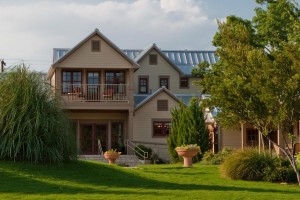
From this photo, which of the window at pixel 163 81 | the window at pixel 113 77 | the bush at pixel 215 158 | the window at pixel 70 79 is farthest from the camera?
the window at pixel 163 81

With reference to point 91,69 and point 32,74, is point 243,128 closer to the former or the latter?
point 91,69

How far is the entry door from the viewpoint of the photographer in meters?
37.9

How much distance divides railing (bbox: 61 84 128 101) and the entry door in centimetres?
225

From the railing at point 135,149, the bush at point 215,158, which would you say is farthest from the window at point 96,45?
the bush at point 215,158

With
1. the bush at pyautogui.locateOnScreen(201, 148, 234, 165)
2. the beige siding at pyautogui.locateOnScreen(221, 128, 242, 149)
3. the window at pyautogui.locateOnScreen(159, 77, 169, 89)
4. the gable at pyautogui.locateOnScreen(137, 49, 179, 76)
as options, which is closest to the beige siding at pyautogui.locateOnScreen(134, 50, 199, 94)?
the gable at pyautogui.locateOnScreen(137, 49, 179, 76)

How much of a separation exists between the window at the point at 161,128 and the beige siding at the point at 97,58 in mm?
4332

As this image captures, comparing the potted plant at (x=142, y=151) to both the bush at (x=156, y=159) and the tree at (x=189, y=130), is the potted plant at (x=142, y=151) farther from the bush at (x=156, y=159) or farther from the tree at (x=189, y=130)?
the tree at (x=189, y=130)

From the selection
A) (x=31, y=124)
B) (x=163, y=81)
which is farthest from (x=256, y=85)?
(x=163, y=81)

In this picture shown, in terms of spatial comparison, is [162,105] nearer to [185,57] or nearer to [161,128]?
[161,128]

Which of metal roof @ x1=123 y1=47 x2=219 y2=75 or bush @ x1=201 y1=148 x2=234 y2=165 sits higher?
metal roof @ x1=123 y1=47 x2=219 y2=75

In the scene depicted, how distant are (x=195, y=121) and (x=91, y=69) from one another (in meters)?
9.65

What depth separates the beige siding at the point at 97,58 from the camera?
37.4 meters

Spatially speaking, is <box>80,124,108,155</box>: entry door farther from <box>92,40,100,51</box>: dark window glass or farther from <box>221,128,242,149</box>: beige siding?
<box>221,128,242,149</box>: beige siding

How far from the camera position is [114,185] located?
1642 cm
